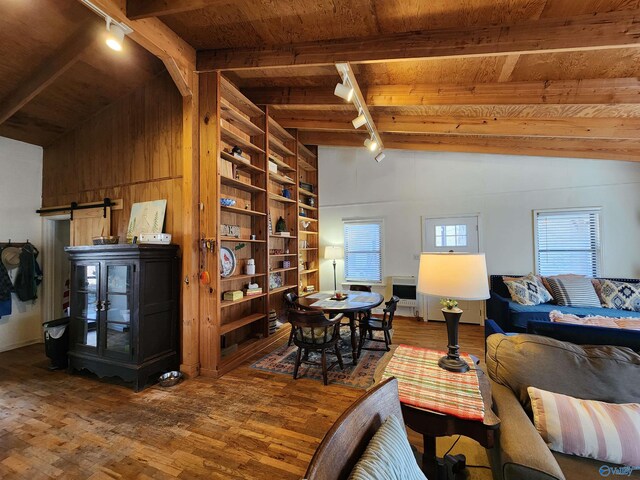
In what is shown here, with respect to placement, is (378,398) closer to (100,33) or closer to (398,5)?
(398,5)

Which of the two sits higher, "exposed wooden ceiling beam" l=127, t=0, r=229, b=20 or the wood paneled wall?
"exposed wooden ceiling beam" l=127, t=0, r=229, b=20

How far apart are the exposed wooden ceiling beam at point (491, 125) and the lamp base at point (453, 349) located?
312 centimetres

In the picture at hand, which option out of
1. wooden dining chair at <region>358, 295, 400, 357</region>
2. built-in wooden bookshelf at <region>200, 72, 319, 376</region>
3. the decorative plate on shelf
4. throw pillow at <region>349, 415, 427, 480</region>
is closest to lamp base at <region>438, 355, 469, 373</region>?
throw pillow at <region>349, 415, 427, 480</region>

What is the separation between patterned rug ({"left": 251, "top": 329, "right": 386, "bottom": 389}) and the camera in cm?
290

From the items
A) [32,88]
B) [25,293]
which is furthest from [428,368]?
[25,293]

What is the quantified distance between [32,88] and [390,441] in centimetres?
488

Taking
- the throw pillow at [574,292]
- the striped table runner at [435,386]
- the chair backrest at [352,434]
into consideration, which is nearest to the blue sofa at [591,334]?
the striped table runner at [435,386]

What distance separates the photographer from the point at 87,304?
303 centimetres

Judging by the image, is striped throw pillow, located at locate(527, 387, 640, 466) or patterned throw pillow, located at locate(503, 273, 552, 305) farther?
patterned throw pillow, located at locate(503, 273, 552, 305)

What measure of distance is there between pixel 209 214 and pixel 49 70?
239 centimetres

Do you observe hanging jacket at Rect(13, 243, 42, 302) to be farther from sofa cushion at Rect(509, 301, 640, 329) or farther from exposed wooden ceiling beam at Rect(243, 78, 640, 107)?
sofa cushion at Rect(509, 301, 640, 329)

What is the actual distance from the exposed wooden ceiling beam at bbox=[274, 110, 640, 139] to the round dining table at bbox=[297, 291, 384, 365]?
252cm

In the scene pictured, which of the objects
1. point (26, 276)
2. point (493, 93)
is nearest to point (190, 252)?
point (26, 276)

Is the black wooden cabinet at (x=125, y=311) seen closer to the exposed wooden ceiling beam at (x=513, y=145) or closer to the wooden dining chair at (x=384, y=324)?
the wooden dining chair at (x=384, y=324)
